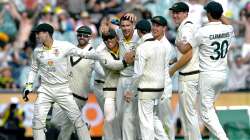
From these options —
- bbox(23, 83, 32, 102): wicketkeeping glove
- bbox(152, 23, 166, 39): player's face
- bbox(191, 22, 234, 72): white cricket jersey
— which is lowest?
bbox(23, 83, 32, 102): wicketkeeping glove

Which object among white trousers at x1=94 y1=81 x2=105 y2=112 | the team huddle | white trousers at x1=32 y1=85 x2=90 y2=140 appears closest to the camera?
the team huddle

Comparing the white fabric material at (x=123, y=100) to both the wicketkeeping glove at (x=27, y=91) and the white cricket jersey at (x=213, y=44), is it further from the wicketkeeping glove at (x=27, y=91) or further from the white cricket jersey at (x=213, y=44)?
the wicketkeeping glove at (x=27, y=91)

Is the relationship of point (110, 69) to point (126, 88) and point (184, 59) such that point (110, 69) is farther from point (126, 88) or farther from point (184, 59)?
point (184, 59)

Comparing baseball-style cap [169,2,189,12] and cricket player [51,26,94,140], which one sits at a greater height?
baseball-style cap [169,2,189,12]

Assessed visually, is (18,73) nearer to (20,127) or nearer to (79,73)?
(20,127)

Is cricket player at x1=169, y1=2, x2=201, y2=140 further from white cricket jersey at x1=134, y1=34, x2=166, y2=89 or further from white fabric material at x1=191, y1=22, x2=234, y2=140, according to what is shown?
white cricket jersey at x1=134, y1=34, x2=166, y2=89

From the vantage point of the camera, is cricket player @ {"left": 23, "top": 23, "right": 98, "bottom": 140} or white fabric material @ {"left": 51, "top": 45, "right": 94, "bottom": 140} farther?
white fabric material @ {"left": 51, "top": 45, "right": 94, "bottom": 140}

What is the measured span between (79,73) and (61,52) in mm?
1106

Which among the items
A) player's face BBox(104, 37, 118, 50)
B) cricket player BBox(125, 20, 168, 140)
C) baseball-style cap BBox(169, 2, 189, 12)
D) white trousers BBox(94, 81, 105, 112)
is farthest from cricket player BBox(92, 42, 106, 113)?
baseball-style cap BBox(169, 2, 189, 12)

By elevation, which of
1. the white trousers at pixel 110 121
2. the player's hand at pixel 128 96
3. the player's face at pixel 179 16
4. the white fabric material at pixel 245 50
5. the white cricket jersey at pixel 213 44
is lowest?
the white trousers at pixel 110 121

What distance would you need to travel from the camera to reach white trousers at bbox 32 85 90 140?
18.9 metres

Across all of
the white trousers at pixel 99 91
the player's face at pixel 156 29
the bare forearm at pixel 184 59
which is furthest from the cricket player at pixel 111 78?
the white trousers at pixel 99 91

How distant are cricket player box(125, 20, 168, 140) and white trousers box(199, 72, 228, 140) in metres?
0.77

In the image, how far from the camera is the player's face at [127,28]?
18141 millimetres
